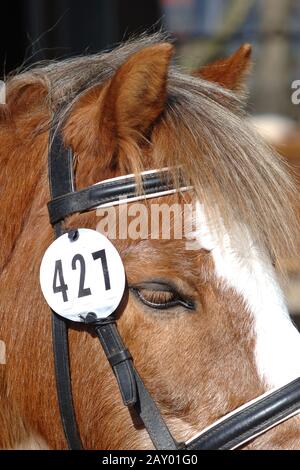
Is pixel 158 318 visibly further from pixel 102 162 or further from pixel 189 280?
pixel 102 162

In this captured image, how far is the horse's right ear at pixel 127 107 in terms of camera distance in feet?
5.19

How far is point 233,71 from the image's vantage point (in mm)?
2025

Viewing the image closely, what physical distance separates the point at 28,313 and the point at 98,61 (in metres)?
0.66

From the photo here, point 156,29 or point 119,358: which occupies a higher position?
point 156,29

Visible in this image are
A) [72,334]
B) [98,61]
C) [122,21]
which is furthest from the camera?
[122,21]

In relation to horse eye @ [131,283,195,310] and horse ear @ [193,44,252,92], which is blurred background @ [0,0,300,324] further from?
horse eye @ [131,283,195,310]

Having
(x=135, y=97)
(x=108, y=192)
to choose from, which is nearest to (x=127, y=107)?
(x=135, y=97)

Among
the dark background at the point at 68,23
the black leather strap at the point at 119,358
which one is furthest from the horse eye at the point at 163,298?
the dark background at the point at 68,23

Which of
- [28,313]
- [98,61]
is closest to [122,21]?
[98,61]

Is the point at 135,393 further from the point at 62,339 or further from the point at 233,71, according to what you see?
the point at 233,71

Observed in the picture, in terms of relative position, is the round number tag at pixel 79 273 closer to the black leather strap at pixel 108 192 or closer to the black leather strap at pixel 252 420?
the black leather strap at pixel 108 192

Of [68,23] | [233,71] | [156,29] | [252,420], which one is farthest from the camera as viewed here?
[68,23]

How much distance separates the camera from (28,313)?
175cm

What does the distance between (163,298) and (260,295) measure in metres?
0.20
